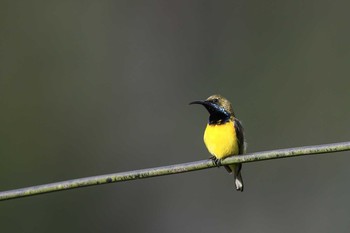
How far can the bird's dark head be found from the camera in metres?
5.34

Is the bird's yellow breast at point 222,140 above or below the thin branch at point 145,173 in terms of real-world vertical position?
below

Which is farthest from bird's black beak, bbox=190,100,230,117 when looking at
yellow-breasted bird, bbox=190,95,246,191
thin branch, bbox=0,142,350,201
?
thin branch, bbox=0,142,350,201

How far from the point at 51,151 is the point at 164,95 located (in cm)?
200

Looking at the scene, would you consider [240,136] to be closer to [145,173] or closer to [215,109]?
[215,109]


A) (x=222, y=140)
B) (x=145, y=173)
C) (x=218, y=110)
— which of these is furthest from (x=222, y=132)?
(x=145, y=173)

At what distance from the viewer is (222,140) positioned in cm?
513

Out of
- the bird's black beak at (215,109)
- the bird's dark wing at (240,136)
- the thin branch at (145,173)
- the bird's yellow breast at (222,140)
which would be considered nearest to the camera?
the thin branch at (145,173)

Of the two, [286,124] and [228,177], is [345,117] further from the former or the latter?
[228,177]

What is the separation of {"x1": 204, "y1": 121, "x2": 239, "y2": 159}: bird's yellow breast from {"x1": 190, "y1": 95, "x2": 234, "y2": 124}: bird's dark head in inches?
2.2

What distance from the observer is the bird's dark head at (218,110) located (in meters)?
5.34

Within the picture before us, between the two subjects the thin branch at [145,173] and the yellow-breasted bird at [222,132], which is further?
the yellow-breasted bird at [222,132]

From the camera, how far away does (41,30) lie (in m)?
14.6

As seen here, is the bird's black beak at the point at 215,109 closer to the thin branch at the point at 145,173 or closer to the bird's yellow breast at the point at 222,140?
the bird's yellow breast at the point at 222,140

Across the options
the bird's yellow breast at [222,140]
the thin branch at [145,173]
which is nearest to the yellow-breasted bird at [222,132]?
the bird's yellow breast at [222,140]
